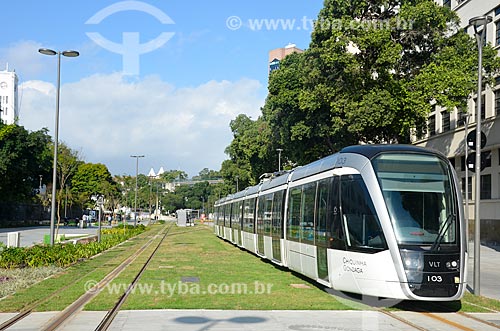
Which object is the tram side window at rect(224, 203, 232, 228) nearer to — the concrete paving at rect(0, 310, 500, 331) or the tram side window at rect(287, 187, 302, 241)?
the tram side window at rect(287, 187, 302, 241)

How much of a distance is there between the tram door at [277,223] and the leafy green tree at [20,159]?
49680mm

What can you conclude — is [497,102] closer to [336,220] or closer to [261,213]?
[261,213]

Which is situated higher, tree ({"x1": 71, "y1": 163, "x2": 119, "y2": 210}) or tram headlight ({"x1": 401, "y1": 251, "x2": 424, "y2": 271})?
tree ({"x1": 71, "y1": 163, "x2": 119, "y2": 210})

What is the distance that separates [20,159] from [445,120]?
45370 millimetres

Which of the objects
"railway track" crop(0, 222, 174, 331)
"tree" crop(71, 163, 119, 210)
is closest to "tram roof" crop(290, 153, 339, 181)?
"railway track" crop(0, 222, 174, 331)

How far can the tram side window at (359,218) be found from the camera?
11797mm

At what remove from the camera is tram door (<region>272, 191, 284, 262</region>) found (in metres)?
19.4

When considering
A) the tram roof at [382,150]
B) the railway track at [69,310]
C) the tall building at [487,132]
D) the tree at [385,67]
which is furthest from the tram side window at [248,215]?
the tall building at [487,132]

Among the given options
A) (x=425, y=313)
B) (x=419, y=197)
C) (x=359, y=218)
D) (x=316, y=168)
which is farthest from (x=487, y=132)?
(x=425, y=313)

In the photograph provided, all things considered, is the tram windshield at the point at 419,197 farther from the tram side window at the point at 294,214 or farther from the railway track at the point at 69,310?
the railway track at the point at 69,310

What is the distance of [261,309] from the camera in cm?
1135

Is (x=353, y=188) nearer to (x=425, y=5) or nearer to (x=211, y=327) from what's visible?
(x=211, y=327)

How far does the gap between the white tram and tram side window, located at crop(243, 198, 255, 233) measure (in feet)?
37.7

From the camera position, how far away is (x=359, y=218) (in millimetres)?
12242
